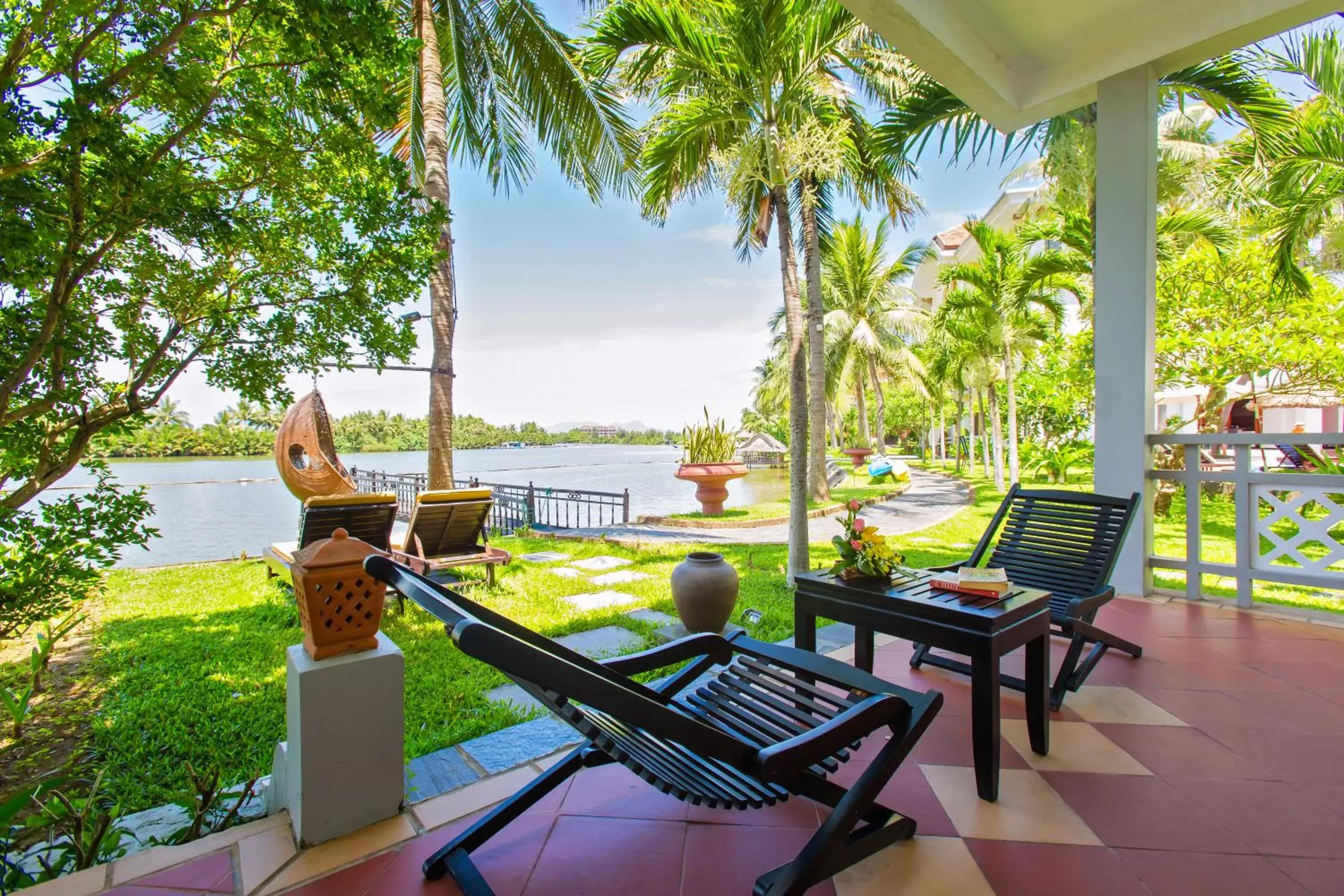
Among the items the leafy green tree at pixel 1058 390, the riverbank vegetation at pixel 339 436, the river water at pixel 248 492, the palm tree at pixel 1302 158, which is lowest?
the river water at pixel 248 492

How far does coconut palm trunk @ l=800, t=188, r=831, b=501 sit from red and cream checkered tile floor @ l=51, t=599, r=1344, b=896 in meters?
6.08

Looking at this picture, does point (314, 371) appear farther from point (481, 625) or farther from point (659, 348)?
point (659, 348)

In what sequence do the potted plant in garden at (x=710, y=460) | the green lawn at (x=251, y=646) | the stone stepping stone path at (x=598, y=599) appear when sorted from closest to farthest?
the green lawn at (x=251, y=646)
the stone stepping stone path at (x=598, y=599)
the potted plant in garden at (x=710, y=460)

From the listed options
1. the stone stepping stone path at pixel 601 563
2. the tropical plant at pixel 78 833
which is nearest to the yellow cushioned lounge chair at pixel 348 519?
the stone stepping stone path at pixel 601 563

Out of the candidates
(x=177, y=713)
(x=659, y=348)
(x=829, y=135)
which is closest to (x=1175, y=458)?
(x=829, y=135)

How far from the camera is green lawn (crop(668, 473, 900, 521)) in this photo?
1091 cm

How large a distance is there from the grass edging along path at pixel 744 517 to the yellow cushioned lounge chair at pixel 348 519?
18.5 feet

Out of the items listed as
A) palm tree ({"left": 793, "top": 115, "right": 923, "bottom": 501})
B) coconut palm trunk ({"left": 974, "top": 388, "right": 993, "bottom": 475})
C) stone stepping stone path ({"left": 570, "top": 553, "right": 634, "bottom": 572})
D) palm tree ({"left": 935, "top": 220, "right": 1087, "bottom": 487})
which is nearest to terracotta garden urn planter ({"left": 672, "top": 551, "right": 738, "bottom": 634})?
stone stepping stone path ({"left": 570, "top": 553, "right": 634, "bottom": 572})

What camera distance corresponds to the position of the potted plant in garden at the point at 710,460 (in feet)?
37.8

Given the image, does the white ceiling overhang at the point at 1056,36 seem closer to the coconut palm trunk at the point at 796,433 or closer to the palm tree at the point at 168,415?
the coconut palm trunk at the point at 796,433

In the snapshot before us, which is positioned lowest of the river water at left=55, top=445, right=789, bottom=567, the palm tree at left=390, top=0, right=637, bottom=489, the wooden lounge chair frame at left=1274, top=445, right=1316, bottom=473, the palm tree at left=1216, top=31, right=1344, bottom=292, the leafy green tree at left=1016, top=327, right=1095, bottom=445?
the river water at left=55, top=445, right=789, bottom=567

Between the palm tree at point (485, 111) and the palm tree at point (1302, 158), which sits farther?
the palm tree at point (485, 111)

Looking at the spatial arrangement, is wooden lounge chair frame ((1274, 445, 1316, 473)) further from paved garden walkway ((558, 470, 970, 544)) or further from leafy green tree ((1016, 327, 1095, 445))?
paved garden walkway ((558, 470, 970, 544))

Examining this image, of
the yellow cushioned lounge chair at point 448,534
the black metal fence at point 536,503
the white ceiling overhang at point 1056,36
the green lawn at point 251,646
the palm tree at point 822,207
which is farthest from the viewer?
the black metal fence at point 536,503
